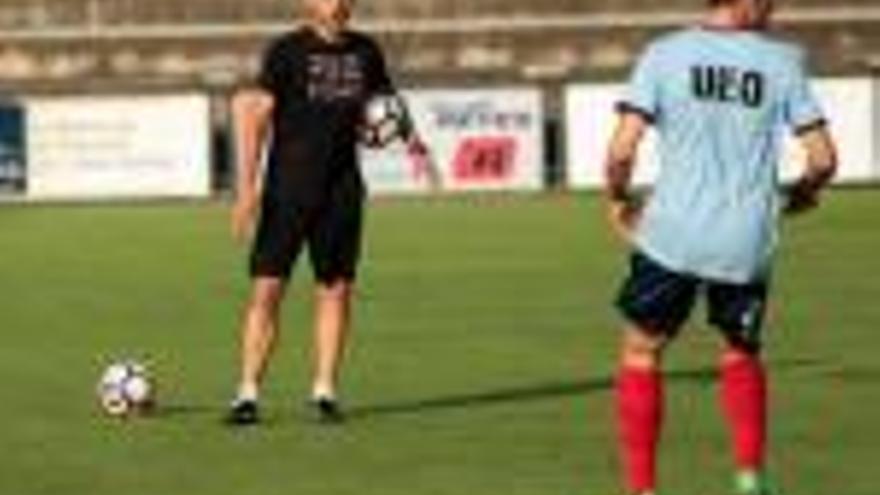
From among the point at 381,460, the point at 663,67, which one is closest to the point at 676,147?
the point at 663,67

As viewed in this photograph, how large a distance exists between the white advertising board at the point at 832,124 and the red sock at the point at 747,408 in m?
30.7

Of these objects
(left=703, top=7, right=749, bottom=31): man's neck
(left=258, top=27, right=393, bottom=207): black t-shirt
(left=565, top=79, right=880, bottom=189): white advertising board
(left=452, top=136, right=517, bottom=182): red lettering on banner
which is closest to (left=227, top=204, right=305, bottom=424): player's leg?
(left=258, top=27, right=393, bottom=207): black t-shirt

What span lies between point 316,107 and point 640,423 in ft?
14.5

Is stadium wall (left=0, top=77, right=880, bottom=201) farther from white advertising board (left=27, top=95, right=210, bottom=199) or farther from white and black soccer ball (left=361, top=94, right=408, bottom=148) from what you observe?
white and black soccer ball (left=361, top=94, right=408, bottom=148)

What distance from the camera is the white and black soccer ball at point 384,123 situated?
16.9 meters

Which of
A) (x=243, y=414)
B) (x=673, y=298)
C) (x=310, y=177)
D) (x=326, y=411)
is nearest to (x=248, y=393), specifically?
(x=243, y=414)

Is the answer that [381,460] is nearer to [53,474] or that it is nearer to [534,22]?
[53,474]

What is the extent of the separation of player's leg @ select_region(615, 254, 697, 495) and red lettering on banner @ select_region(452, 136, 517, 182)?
30.9 meters

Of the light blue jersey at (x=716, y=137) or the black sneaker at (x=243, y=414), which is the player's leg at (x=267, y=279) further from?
the light blue jersey at (x=716, y=137)

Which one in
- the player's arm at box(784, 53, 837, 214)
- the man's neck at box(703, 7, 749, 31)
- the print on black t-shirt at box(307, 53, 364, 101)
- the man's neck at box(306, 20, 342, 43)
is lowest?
the print on black t-shirt at box(307, 53, 364, 101)

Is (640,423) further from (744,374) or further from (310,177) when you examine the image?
(310,177)

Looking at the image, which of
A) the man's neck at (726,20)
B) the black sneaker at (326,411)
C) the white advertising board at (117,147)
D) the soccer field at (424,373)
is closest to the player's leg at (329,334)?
the black sneaker at (326,411)

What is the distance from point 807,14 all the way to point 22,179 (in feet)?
62.3

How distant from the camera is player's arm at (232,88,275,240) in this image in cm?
1631
